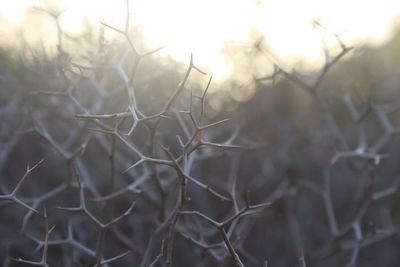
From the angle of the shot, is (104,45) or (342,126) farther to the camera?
(342,126)

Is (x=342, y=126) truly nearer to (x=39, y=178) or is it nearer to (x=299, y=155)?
(x=299, y=155)

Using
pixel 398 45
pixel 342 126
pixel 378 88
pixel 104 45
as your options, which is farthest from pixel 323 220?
pixel 398 45

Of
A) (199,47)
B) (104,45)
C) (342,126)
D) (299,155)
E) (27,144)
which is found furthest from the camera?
(342,126)

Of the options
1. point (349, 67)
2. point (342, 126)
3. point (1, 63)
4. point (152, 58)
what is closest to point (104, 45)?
point (152, 58)

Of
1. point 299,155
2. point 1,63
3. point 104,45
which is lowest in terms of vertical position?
point 299,155

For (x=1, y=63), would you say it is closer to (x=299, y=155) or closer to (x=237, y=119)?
(x=237, y=119)

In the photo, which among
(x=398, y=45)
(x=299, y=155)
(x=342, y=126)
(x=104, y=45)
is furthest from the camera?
(x=398, y=45)

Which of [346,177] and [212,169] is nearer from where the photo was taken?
[212,169]

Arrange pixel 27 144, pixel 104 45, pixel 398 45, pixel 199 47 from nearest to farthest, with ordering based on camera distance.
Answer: pixel 104 45
pixel 199 47
pixel 27 144
pixel 398 45

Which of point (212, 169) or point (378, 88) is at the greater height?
point (378, 88)
